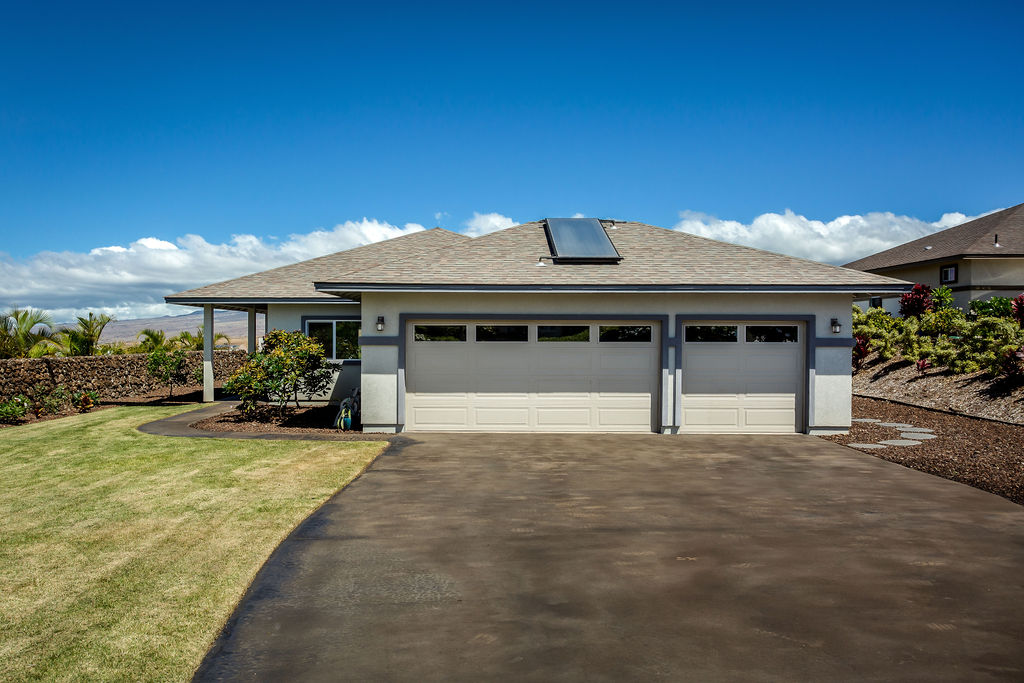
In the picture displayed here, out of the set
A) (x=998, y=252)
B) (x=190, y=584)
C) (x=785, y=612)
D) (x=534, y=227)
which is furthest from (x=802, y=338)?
(x=998, y=252)

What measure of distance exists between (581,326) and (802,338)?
182 inches

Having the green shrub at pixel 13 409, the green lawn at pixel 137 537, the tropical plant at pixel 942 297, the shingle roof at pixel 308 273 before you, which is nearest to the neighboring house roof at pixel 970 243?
the tropical plant at pixel 942 297

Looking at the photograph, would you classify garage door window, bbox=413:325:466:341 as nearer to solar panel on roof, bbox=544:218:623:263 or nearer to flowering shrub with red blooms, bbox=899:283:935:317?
solar panel on roof, bbox=544:218:623:263

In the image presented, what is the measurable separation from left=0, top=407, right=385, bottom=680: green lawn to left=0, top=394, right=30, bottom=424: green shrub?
9.20ft

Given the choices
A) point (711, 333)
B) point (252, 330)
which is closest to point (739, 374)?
point (711, 333)

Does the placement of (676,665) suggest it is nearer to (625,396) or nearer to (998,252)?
(625,396)

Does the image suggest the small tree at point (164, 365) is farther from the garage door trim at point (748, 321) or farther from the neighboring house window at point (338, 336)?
the garage door trim at point (748, 321)

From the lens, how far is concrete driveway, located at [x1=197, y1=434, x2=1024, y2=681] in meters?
4.05

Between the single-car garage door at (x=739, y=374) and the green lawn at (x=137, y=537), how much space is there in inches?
267

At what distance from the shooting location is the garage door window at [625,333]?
13.0m

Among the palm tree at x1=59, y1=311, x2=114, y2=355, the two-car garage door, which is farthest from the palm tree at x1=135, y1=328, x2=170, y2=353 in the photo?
the two-car garage door

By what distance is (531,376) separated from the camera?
512 inches

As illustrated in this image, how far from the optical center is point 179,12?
15234mm

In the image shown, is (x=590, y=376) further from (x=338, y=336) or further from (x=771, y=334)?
(x=338, y=336)
